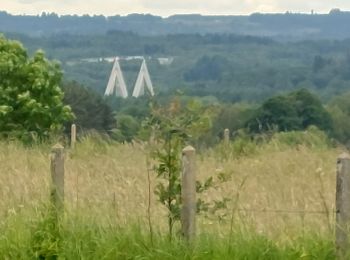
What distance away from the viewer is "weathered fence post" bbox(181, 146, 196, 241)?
7.65 metres

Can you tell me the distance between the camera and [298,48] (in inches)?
5999

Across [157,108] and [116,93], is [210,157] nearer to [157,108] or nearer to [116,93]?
[157,108]

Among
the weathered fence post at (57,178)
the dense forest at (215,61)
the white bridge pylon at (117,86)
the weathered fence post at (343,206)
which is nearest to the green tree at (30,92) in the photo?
the weathered fence post at (57,178)

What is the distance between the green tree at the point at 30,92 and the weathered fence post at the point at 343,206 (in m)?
16.0

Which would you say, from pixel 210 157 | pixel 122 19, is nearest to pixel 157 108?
pixel 210 157

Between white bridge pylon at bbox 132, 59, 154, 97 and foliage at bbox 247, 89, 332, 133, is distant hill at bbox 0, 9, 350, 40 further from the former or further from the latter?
foliage at bbox 247, 89, 332, 133

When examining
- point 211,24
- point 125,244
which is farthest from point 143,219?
point 211,24

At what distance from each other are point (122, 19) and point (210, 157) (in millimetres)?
173118

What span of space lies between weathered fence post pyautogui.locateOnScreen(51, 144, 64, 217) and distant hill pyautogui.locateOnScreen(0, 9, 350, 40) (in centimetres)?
16367

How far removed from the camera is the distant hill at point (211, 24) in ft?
573

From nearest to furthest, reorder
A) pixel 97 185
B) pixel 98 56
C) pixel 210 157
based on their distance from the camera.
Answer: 1. pixel 97 185
2. pixel 210 157
3. pixel 98 56

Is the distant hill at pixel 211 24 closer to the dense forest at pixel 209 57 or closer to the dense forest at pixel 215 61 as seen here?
the dense forest at pixel 209 57

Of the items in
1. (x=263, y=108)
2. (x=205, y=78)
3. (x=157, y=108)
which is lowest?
(x=205, y=78)

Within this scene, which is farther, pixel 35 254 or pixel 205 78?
pixel 205 78
